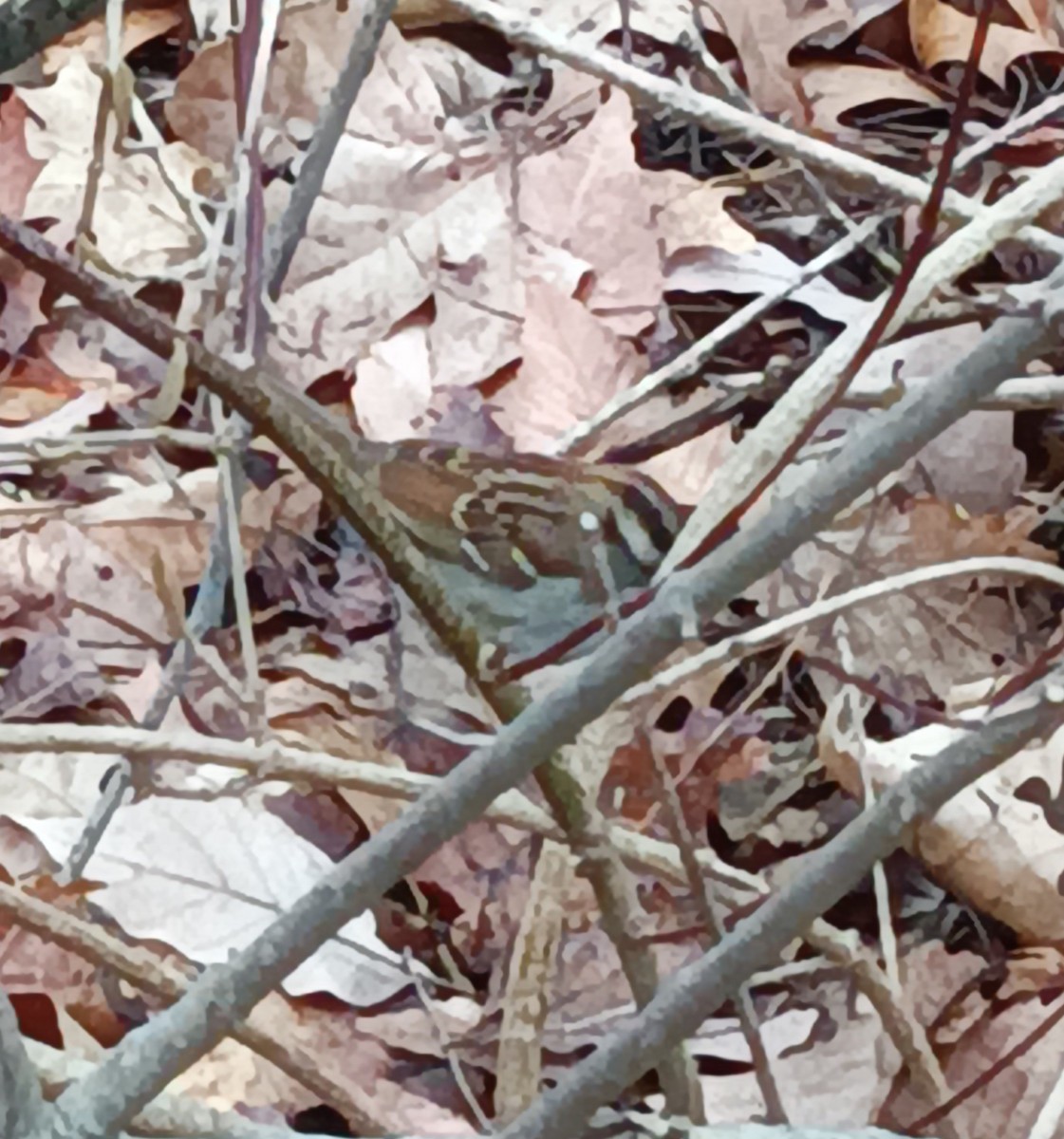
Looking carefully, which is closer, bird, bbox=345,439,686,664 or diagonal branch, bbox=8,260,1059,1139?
diagonal branch, bbox=8,260,1059,1139

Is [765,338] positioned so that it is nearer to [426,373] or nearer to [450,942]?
[426,373]

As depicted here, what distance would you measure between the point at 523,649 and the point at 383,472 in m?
0.15

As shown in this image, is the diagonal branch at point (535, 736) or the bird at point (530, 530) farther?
the bird at point (530, 530)

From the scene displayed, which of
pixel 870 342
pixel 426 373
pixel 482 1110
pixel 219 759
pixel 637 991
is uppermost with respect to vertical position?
pixel 426 373

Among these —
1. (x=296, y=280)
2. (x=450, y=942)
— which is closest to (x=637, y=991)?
(x=450, y=942)

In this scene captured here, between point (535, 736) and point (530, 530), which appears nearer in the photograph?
A: point (535, 736)

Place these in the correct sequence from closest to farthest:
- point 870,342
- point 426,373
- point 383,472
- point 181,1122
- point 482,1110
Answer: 1. point 870,342
2. point 181,1122
3. point 482,1110
4. point 383,472
5. point 426,373

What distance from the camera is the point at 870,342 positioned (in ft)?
1.10

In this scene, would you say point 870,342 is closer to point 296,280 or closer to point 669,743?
point 669,743

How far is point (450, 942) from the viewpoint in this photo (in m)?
0.76

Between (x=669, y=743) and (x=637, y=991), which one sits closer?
(x=637, y=991)

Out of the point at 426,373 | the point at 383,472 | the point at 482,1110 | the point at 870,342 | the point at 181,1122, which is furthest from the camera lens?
the point at 426,373

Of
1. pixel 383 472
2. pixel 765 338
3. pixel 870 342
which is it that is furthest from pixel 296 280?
pixel 870 342

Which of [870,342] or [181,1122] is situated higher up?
[870,342]
